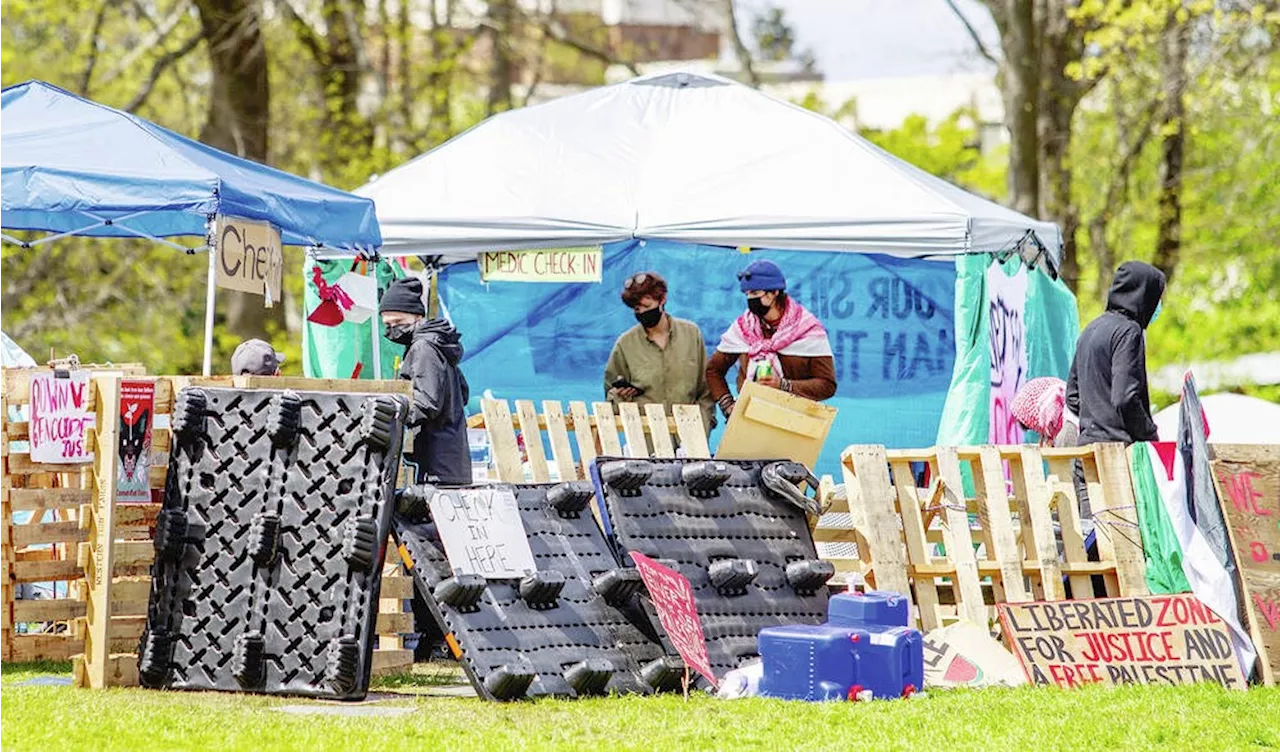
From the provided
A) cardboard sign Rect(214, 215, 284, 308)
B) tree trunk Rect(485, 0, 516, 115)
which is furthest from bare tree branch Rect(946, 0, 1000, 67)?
cardboard sign Rect(214, 215, 284, 308)

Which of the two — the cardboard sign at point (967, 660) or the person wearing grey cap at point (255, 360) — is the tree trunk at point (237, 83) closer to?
the person wearing grey cap at point (255, 360)

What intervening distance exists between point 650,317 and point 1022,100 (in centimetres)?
1229

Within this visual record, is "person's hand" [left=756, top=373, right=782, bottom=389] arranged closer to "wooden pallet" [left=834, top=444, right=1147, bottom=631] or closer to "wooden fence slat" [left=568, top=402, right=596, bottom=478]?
"wooden fence slat" [left=568, top=402, right=596, bottom=478]

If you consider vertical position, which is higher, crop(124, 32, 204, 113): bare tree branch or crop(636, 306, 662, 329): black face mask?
crop(124, 32, 204, 113): bare tree branch

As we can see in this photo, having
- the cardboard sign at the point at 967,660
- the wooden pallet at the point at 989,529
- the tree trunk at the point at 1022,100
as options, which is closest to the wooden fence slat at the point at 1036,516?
the wooden pallet at the point at 989,529

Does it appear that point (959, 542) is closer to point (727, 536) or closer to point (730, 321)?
point (727, 536)

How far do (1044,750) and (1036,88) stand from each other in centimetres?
1765

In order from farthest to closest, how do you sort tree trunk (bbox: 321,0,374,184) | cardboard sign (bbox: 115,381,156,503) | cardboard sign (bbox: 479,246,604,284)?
tree trunk (bbox: 321,0,374,184) → cardboard sign (bbox: 479,246,604,284) → cardboard sign (bbox: 115,381,156,503)

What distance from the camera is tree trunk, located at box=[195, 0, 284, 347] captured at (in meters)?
22.2

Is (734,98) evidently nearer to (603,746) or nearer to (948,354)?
(948,354)

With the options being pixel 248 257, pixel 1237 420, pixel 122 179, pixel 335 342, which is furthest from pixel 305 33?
pixel 122 179

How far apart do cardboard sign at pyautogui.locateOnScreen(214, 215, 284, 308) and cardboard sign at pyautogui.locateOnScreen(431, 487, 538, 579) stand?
2587 mm

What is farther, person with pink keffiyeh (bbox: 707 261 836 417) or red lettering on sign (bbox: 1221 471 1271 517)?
person with pink keffiyeh (bbox: 707 261 836 417)

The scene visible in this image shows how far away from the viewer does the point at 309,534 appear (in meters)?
7.71
